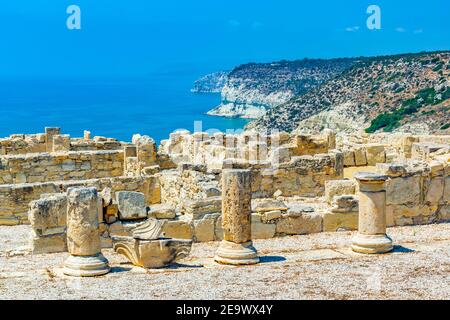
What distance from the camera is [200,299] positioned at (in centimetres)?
1126

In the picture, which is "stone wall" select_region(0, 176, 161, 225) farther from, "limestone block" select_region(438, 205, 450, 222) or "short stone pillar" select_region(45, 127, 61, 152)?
"short stone pillar" select_region(45, 127, 61, 152)

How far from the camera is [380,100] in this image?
78062 millimetres

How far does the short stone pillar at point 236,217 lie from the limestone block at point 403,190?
13.2 feet

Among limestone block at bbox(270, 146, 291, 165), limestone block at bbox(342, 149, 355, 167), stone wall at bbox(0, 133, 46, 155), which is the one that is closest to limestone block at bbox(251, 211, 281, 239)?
limestone block at bbox(270, 146, 291, 165)

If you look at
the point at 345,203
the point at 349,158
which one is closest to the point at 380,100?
the point at 349,158

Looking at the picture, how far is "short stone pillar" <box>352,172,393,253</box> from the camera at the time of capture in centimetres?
1428

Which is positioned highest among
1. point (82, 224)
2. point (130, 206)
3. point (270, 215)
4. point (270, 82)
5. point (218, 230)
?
point (270, 82)

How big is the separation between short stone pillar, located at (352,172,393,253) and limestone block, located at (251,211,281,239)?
2074 millimetres

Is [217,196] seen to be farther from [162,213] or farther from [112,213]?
[112,213]

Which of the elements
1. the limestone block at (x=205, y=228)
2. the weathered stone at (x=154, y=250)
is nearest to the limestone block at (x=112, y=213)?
the limestone block at (x=205, y=228)

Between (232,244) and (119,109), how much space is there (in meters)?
166

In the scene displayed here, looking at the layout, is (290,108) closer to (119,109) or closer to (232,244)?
(232,244)

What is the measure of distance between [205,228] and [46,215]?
2.87 metres
